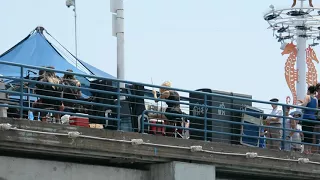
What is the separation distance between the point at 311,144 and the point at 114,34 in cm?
475

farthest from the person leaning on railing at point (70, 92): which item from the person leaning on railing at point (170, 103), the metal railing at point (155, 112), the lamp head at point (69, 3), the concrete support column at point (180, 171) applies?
the lamp head at point (69, 3)

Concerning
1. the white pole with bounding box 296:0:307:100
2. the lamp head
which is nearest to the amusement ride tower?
the white pole with bounding box 296:0:307:100

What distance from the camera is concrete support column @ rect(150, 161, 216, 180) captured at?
1809cm

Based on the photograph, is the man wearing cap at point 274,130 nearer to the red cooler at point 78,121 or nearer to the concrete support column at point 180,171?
the concrete support column at point 180,171

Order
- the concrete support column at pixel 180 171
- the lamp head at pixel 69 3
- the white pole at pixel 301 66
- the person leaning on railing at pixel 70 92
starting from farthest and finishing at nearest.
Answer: the white pole at pixel 301 66, the lamp head at pixel 69 3, the person leaning on railing at pixel 70 92, the concrete support column at pixel 180 171

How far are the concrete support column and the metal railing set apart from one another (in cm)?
72

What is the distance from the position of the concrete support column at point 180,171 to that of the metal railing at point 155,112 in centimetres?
72

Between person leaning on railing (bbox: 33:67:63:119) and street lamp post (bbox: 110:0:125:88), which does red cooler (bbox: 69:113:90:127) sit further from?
street lamp post (bbox: 110:0:125:88)

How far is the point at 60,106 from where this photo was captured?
17.5m

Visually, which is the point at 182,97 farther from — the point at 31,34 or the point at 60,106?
the point at 31,34

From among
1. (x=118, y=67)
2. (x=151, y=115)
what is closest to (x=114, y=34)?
(x=118, y=67)

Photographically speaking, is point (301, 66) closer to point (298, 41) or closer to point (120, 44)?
point (298, 41)

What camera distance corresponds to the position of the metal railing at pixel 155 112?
17812 mm

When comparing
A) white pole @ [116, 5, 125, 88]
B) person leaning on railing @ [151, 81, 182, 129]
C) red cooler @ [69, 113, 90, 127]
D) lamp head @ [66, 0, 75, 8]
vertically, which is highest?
lamp head @ [66, 0, 75, 8]
